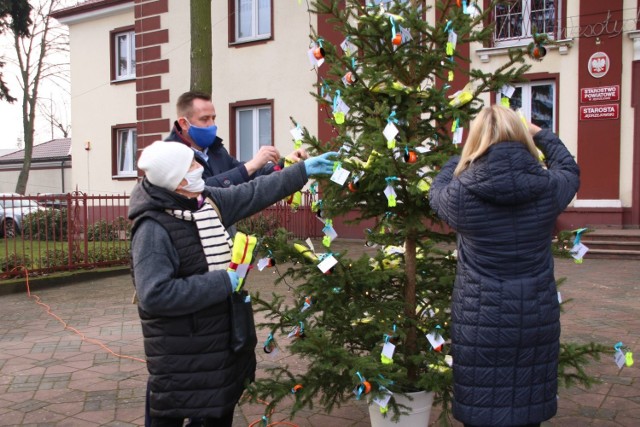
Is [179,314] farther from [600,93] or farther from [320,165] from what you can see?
[600,93]

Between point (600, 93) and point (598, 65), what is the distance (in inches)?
24.1

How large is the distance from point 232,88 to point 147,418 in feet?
48.2

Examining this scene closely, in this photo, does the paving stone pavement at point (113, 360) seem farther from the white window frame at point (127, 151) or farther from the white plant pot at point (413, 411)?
the white window frame at point (127, 151)

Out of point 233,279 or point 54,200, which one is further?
point 54,200

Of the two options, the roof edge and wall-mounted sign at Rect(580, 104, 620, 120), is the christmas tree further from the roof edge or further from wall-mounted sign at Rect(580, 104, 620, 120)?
the roof edge

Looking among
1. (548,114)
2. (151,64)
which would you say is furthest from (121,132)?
(548,114)

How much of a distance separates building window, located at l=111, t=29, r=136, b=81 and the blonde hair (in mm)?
20223

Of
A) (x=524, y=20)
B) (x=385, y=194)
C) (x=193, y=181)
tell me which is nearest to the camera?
(x=193, y=181)

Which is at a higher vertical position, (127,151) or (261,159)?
(127,151)

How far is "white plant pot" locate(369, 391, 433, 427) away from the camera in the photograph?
10.4 feet

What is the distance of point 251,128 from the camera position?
55.7 ft

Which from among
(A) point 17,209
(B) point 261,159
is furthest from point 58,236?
(B) point 261,159

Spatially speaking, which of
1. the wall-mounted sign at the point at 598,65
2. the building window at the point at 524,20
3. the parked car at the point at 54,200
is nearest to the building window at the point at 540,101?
the wall-mounted sign at the point at 598,65

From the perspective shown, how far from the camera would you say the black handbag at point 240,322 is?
2.69 meters
